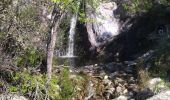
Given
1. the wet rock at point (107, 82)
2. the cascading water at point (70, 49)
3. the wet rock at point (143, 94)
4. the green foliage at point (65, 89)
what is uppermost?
the cascading water at point (70, 49)

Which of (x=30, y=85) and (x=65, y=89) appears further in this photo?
(x=65, y=89)

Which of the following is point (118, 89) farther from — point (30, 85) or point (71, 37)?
point (71, 37)

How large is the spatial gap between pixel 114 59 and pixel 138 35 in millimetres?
1504

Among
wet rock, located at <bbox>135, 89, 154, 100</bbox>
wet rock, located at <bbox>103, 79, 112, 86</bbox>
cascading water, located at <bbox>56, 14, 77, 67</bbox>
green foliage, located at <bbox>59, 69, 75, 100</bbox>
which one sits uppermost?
cascading water, located at <bbox>56, 14, 77, 67</bbox>

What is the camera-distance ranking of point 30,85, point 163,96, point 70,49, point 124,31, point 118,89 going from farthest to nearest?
point 70,49 → point 124,31 → point 118,89 → point 163,96 → point 30,85

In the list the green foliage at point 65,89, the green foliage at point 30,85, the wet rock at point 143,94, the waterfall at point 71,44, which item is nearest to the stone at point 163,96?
the wet rock at point 143,94

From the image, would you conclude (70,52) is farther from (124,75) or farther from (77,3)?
(77,3)

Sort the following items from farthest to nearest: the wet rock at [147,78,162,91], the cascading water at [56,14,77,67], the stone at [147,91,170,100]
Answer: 1. the cascading water at [56,14,77,67]
2. the wet rock at [147,78,162,91]
3. the stone at [147,91,170,100]

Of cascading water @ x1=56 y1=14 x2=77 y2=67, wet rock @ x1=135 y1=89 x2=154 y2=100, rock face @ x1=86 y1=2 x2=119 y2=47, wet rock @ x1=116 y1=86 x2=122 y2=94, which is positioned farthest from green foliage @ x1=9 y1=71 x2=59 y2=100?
rock face @ x1=86 y1=2 x2=119 y2=47

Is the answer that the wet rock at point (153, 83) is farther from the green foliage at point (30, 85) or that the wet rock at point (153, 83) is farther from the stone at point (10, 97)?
the stone at point (10, 97)

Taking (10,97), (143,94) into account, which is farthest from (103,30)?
(10,97)

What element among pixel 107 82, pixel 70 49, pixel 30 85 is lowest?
pixel 107 82

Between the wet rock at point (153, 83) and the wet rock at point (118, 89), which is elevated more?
the wet rock at point (153, 83)

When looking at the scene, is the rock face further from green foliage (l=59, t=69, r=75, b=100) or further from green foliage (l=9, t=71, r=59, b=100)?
green foliage (l=9, t=71, r=59, b=100)
